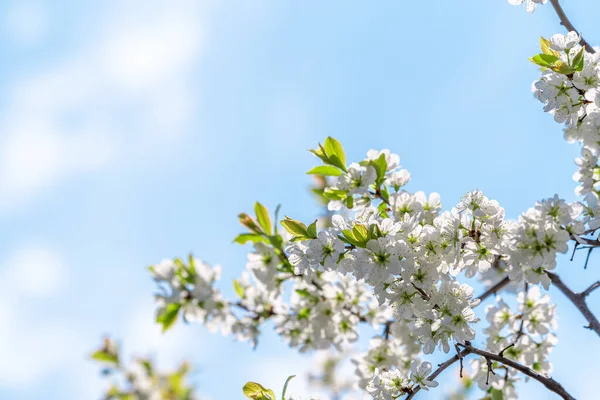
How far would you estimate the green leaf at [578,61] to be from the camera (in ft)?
6.88

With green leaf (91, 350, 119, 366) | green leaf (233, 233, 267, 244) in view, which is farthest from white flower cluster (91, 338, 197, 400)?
green leaf (233, 233, 267, 244)

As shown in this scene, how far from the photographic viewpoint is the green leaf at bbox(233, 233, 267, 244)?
10.4 ft

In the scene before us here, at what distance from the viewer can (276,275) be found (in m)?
3.28

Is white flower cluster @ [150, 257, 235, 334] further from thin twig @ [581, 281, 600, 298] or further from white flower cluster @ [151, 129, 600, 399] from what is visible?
thin twig @ [581, 281, 600, 298]

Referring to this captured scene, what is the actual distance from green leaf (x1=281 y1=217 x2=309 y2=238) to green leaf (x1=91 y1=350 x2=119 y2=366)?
362 cm

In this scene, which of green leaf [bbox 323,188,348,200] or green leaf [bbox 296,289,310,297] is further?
green leaf [bbox 296,289,310,297]

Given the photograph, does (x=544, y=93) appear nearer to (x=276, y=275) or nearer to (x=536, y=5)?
(x=536, y=5)

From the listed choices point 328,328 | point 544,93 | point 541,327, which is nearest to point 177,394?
point 328,328

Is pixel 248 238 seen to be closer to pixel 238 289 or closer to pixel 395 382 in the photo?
pixel 238 289

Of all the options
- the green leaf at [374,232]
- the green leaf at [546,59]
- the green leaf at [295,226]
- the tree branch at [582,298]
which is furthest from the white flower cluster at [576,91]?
the green leaf at [295,226]

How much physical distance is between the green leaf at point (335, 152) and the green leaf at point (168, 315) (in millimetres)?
1585

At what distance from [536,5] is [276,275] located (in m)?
1.95

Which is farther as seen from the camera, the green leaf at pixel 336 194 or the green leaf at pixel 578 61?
the green leaf at pixel 336 194

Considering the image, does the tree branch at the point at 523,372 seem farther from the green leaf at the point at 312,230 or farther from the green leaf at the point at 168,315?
the green leaf at the point at 168,315
